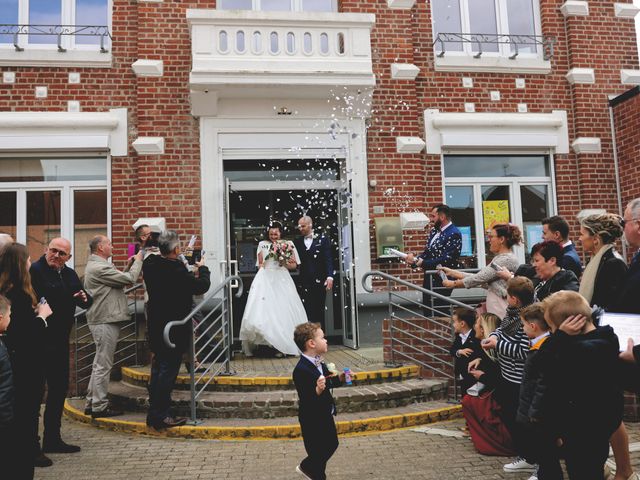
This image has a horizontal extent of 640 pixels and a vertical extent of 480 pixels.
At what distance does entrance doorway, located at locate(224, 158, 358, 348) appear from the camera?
912cm

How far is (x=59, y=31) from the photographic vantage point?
8992mm

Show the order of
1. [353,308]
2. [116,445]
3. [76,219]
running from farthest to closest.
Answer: [76,219] → [353,308] → [116,445]

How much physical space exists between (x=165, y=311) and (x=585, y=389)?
388 centimetres

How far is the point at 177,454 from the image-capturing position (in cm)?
516

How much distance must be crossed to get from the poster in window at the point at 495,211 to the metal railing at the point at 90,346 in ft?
18.3

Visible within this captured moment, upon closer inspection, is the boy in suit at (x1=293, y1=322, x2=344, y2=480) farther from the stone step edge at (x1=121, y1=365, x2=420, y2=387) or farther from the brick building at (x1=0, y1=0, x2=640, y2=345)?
the brick building at (x1=0, y1=0, x2=640, y2=345)

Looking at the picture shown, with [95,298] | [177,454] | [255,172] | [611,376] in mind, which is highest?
[255,172]

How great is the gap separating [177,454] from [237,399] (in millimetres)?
1018

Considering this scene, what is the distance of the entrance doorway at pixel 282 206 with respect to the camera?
359 inches

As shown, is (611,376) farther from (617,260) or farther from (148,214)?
(148,214)

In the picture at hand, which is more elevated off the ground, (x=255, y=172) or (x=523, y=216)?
(x=255, y=172)

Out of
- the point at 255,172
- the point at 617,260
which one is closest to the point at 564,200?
the point at 255,172

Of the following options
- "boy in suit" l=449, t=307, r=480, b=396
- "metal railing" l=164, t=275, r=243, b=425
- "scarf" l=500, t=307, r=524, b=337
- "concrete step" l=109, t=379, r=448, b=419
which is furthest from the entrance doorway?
"scarf" l=500, t=307, r=524, b=337

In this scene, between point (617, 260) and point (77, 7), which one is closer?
point (617, 260)
